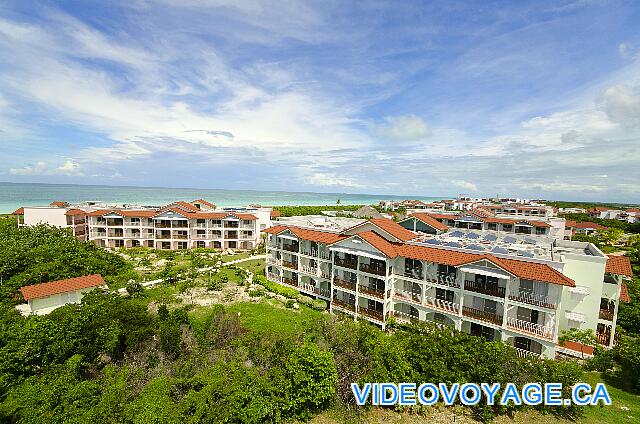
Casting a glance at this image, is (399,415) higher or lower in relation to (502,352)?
lower

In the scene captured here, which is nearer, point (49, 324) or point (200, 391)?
point (200, 391)

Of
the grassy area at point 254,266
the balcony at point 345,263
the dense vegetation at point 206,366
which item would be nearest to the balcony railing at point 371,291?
the balcony at point 345,263

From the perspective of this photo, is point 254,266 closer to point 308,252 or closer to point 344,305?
point 308,252

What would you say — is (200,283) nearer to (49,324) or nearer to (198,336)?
(198,336)

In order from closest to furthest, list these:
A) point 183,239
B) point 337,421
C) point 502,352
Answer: point 337,421, point 502,352, point 183,239

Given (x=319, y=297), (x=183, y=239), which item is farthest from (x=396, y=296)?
(x=183, y=239)

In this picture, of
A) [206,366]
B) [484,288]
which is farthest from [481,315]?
[206,366]

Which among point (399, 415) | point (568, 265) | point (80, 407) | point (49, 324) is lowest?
point (399, 415)
